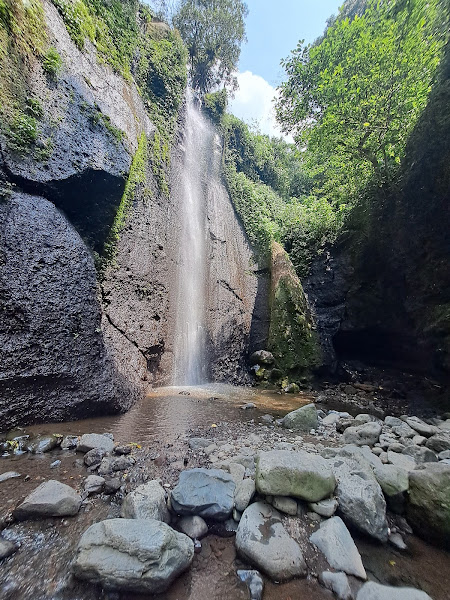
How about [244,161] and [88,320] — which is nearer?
[88,320]

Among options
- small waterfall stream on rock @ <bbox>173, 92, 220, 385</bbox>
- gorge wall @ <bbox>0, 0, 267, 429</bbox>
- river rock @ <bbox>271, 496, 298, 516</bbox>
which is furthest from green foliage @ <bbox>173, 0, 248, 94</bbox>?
river rock @ <bbox>271, 496, 298, 516</bbox>

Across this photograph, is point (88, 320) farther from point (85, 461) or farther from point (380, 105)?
point (380, 105)

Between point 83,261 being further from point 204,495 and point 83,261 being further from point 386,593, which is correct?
point 386,593

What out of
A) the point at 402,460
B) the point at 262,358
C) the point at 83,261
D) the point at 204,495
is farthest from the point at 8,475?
the point at 262,358

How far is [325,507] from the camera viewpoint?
176cm

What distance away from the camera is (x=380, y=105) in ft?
22.1

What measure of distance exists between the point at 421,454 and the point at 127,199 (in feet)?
23.4

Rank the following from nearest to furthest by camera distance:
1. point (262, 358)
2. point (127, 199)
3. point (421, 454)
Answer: point (421, 454)
point (127, 199)
point (262, 358)

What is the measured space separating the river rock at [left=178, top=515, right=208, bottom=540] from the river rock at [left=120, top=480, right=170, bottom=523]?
0.34 ft

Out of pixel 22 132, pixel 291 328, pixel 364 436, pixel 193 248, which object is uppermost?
pixel 22 132

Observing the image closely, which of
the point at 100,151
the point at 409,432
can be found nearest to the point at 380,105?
the point at 100,151

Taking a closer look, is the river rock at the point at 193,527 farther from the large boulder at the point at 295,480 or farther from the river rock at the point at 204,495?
the large boulder at the point at 295,480

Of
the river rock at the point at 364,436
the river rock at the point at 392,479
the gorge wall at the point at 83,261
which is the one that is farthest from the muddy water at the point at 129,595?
the river rock at the point at 364,436

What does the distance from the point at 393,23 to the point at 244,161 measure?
28.5 ft
